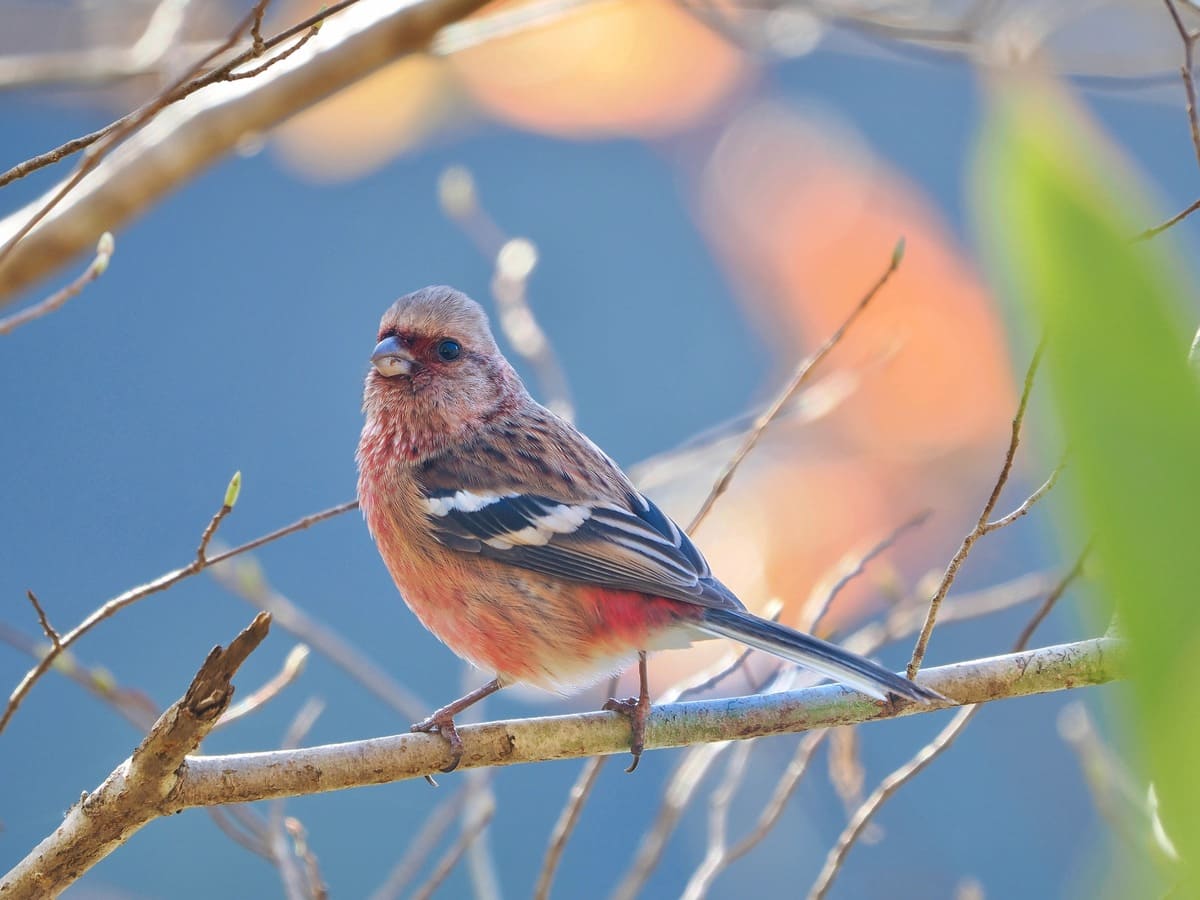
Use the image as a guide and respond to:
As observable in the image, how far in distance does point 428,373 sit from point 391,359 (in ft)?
0.39

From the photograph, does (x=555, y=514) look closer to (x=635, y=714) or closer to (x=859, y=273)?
(x=635, y=714)

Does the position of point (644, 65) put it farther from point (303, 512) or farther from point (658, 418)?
point (303, 512)

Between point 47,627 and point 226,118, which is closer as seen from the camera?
point 47,627

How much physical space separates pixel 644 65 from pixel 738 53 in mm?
607

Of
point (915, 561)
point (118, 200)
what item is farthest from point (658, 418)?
point (118, 200)

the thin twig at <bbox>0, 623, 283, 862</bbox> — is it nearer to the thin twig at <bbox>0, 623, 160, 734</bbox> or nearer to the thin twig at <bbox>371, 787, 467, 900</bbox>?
the thin twig at <bbox>0, 623, 160, 734</bbox>

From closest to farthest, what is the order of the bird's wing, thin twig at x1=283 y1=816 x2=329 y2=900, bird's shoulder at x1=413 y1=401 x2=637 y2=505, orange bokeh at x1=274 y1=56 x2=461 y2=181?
1. thin twig at x1=283 y1=816 x2=329 y2=900
2. the bird's wing
3. bird's shoulder at x1=413 y1=401 x2=637 y2=505
4. orange bokeh at x1=274 y1=56 x2=461 y2=181

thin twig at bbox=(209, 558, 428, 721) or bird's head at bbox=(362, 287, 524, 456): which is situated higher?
bird's head at bbox=(362, 287, 524, 456)

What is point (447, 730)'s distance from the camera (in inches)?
104

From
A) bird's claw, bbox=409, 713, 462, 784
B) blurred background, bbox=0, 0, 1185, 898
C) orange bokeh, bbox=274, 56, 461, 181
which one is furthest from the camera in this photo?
orange bokeh, bbox=274, 56, 461, 181

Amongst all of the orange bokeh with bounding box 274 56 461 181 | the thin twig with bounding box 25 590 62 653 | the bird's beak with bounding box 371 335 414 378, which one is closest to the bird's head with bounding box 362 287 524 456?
the bird's beak with bounding box 371 335 414 378

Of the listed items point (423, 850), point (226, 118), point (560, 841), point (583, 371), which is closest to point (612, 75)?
point (583, 371)

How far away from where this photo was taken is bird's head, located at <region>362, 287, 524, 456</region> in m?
3.60

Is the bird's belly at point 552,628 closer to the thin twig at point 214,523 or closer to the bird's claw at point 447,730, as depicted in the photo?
the bird's claw at point 447,730
